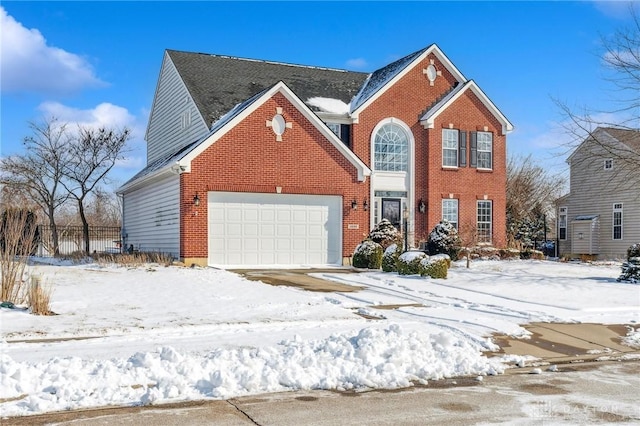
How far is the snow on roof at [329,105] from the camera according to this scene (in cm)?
2639

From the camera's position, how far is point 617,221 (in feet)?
115

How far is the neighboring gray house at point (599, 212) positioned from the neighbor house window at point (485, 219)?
24.3ft

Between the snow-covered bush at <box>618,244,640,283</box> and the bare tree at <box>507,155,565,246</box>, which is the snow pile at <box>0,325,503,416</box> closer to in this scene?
the snow-covered bush at <box>618,244,640,283</box>

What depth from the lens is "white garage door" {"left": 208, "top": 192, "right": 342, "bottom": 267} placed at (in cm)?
2059

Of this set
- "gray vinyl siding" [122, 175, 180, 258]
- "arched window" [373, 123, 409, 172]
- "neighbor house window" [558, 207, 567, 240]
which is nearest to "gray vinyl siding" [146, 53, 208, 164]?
"gray vinyl siding" [122, 175, 180, 258]

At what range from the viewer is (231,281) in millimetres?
15812

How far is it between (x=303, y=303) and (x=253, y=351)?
15.0 feet

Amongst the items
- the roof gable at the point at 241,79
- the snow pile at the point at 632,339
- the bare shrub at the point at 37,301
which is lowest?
the snow pile at the point at 632,339

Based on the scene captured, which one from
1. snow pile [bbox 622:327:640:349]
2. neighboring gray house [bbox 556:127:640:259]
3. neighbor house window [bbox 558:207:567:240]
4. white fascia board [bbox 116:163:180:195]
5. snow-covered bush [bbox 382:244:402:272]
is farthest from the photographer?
neighbor house window [bbox 558:207:567:240]

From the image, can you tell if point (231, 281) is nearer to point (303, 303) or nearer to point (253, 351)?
point (303, 303)

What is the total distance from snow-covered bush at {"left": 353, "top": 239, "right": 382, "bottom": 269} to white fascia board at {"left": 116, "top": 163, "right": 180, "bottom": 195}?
6.50 meters

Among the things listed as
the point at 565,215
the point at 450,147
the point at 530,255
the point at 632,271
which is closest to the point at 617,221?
the point at 565,215

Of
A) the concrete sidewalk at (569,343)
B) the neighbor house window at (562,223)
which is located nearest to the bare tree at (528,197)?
the neighbor house window at (562,223)

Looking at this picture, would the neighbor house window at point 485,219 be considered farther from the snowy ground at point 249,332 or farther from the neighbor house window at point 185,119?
the neighbor house window at point 185,119
